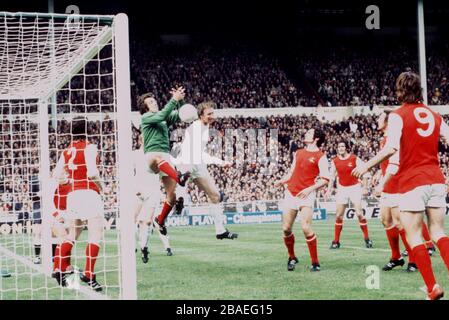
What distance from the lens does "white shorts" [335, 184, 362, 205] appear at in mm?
12509

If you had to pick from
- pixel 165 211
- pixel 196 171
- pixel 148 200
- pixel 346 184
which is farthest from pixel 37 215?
pixel 346 184

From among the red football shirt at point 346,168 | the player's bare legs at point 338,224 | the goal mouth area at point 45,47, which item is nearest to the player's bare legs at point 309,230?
the goal mouth area at point 45,47

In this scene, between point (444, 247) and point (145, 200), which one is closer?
point (444, 247)

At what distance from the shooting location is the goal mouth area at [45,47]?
6.53 m

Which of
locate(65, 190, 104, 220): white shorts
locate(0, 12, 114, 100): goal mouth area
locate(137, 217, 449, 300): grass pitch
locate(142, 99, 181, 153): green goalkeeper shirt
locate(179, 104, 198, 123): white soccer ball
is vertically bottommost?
locate(137, 217, 449, 300): grass pitch

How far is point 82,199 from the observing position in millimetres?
7184

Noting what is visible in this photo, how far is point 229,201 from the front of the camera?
25.5 metres

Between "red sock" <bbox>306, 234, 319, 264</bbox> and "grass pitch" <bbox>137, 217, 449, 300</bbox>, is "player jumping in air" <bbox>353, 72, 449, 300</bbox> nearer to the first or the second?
"grass pitch" <bbox>137, 217, 449, 300</bbox>

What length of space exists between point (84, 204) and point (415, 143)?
11.9 feet

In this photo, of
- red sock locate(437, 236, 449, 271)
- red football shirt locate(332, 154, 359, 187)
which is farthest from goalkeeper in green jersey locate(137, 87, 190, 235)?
red football shirt locate(332, 154, 359, 187)

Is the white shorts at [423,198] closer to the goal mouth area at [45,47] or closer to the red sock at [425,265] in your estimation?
the red sock at [425,265]

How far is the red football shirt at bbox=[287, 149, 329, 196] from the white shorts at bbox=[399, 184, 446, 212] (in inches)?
114

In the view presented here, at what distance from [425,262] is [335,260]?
4.30 m

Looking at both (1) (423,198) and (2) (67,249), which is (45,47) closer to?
(2) (67,249)
